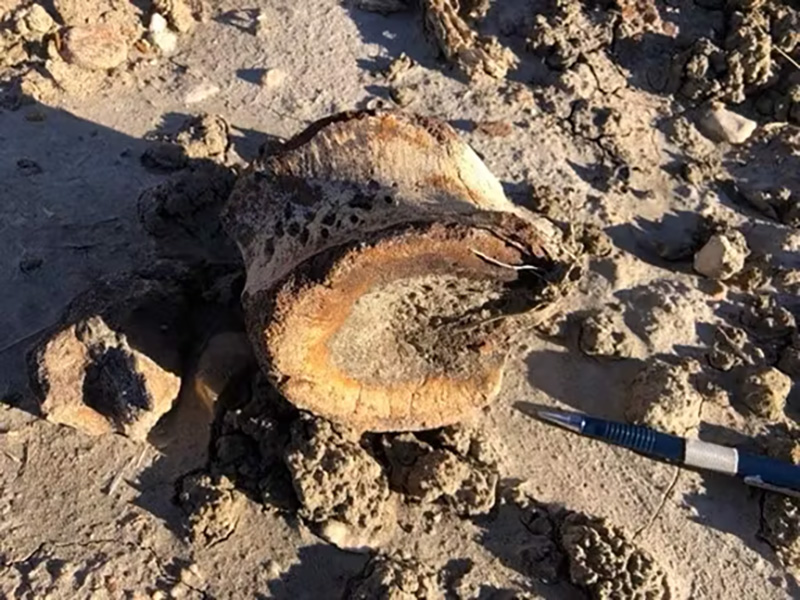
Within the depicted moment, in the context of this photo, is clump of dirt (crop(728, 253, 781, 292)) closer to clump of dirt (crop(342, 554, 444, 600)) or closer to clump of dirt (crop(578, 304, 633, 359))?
clump of dirt (crop(578, 304, 633, 359))

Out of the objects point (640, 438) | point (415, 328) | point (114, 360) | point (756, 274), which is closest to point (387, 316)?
point (415, 328)

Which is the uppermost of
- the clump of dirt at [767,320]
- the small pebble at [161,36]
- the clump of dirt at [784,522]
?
the small pebble at [161,36]

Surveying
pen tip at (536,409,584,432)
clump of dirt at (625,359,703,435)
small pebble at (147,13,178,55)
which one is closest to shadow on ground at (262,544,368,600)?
pen tip at (536,409,584,432)

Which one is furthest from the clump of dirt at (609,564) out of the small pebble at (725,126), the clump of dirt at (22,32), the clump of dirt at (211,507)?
the clump of dirt at (22,32)

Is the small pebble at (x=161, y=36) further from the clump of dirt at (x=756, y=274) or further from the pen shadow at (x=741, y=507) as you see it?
the pen shadow at (x=741, y=507)

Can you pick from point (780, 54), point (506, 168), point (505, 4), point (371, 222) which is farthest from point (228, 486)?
point (780, 54)

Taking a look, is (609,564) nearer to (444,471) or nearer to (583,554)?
(583,554)
